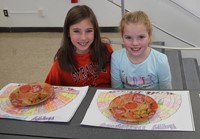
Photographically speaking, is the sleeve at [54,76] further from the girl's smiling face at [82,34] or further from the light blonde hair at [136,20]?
the light blonde hair at [136,20]

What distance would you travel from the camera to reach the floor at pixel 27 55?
2873 millimetres

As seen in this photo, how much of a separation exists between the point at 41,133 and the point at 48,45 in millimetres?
2712

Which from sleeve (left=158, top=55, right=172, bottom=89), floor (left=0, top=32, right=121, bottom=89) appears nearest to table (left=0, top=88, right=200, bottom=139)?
sleeve (left=158, top=55, right=172, bottom=89)

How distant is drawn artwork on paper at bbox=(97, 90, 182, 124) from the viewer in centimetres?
92

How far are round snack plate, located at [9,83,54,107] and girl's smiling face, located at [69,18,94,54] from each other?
0.33 m

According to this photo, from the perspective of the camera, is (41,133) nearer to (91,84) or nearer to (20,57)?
(91,84)

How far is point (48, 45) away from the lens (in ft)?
11.5

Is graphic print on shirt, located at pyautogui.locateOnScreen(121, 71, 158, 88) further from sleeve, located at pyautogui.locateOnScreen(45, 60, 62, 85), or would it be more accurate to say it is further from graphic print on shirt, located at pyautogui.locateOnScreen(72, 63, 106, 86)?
sleeve, located at pyautogui.locateOnScreen(45, 60, 62, 85)

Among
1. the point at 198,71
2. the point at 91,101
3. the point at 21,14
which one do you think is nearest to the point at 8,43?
the point at 21,14

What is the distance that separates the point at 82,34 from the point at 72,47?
0.45ft

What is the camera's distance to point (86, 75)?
1446 millimetres

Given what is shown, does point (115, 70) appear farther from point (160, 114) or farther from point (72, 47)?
point (160, 114)

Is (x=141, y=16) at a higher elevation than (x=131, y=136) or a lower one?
higher

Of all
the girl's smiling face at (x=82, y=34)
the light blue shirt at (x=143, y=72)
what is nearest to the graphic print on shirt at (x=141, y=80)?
the light blue shirt at (x=143, y=72)
